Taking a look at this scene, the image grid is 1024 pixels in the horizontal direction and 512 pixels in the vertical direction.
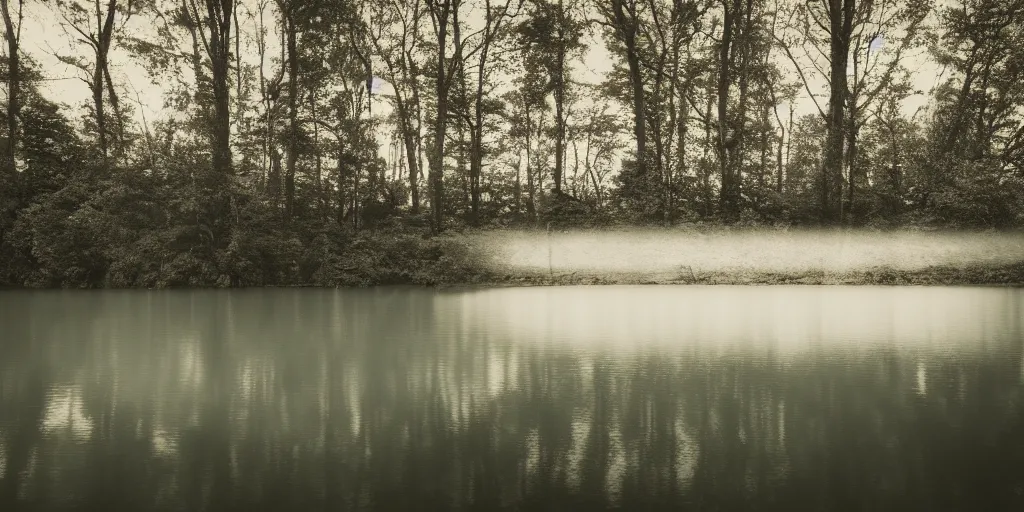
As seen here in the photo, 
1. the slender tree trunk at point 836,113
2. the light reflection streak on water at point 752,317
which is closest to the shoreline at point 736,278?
the light reflection streak on water at point 752,317

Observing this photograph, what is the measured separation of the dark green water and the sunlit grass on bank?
12.7m

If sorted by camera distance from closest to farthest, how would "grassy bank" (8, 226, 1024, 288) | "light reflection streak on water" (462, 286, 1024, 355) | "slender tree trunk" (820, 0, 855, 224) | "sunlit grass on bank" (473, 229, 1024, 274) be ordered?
1. "light reflection streak on water" (462, 286, 1024, 355)
2. "grassy bank" (8, 226, 1024, 288)
3. "sunlit grass on bank" (473, 229, 1024, 274)
4. "slender tree trunk" (820, 0, 855, 224)

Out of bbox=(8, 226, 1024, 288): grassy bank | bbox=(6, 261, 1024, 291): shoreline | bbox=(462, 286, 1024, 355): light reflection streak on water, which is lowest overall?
bbox=(462, 286, 1024, 355): light reflection streak on water

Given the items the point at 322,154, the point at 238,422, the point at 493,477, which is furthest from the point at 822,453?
the point at 322,154

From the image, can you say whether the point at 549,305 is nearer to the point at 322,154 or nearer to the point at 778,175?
the point at 322,154

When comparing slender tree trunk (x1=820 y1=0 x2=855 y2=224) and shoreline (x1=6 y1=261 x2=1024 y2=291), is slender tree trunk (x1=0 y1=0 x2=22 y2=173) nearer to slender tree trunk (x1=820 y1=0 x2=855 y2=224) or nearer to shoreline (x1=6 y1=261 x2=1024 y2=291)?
shoreline (x1=6 y1=261 x2=1024 y2=291)

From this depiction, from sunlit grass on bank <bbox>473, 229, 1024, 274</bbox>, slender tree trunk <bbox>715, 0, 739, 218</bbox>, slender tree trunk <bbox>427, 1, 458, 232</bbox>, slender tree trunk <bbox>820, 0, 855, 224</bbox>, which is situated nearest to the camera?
sunlit grass on bank <bbox>473, 229, 1024, 274</bbox>

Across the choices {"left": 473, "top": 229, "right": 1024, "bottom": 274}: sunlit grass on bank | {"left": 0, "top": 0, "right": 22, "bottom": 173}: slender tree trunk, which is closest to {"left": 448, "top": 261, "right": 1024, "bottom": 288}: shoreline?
{"left": 473, "top": 229, "right": 1024, "bottom": 274}: sunlit grass on bank

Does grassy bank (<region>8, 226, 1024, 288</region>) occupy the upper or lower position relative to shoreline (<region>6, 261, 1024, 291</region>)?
upper

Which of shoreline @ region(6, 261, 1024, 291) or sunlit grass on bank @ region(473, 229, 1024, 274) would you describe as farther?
sunlit grass on bank @ region(473, 229, 1024, 274)

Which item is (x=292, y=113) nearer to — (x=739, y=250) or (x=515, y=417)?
(x=739, y=250)

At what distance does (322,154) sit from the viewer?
30.3 metres

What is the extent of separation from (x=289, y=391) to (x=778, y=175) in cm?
3726

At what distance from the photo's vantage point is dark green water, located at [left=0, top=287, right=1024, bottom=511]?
12.9ft
